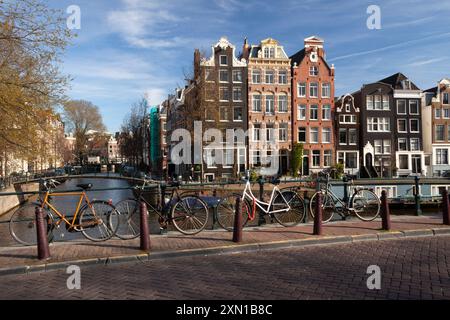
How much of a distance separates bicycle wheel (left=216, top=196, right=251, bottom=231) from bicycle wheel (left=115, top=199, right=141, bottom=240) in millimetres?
1931

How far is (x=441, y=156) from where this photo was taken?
50.7 meters

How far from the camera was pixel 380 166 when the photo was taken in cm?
4731

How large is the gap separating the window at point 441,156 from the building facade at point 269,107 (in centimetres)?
2105

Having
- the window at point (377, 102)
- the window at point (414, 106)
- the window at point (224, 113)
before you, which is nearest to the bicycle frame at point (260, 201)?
the window at point (224, 113)

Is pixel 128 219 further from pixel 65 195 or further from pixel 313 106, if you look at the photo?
pixel 313 106

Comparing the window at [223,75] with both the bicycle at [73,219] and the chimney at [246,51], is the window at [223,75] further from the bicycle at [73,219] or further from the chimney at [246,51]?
the bicycle at [73,219]

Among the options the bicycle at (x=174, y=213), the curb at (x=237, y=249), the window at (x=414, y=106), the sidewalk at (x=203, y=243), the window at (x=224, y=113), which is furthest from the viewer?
the window at (x=414, y=106)

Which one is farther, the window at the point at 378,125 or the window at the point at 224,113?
the window at the point at 378,125

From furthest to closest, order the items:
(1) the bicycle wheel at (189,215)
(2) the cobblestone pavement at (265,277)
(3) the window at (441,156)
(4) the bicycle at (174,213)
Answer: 1. (3) the window at (441,156)
2. (1) the bicycle wheel at (189,215)
3. (4) the bicycle at (174,213)
4. (2) the cobblestone pavement at (265,277)

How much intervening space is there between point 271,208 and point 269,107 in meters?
36.0

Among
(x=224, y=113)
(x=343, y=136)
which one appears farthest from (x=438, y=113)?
(x=224, y=113)

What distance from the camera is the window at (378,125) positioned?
47.2 m
